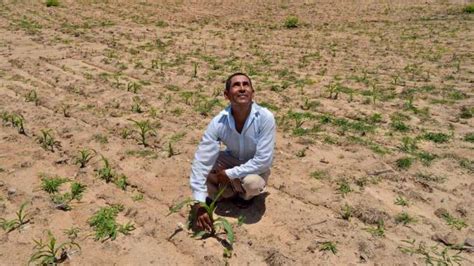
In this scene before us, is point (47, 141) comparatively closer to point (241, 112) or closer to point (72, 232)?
point (72, 232)

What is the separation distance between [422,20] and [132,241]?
12370 mm

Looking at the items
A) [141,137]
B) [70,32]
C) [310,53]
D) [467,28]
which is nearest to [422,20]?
[467,28]

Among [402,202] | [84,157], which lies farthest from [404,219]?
[84,157]

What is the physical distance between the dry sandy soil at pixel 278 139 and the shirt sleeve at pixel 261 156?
48 cm

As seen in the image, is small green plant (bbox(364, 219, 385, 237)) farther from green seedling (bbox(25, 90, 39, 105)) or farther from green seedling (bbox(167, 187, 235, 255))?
green seedling (bbox(25, 90, 39, 105))

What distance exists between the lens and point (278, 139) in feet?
16.7

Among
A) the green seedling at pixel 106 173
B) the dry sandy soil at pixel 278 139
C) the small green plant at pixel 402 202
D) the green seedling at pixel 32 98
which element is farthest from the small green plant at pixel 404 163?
the green seedling at pixel 32 98

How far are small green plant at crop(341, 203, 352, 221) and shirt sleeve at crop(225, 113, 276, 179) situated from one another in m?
0.80

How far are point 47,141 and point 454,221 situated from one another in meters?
4.07

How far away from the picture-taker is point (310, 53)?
9227 mm

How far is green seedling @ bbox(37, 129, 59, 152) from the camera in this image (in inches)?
187

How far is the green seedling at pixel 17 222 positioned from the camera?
3457mm

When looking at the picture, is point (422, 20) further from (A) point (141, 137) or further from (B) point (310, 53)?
(A) point (141, 137)

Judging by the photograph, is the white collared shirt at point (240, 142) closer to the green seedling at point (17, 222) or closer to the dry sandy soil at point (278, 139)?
the dry sandy soil at point (278, 139)
